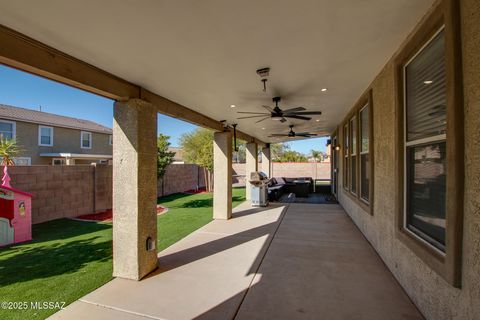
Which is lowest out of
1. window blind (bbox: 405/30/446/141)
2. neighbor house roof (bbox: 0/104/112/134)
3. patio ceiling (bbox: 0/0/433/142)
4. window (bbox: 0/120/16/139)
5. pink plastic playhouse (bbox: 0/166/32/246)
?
pink plastic playhouse (bbox: 0/166/32/246)

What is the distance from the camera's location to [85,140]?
14812 mm

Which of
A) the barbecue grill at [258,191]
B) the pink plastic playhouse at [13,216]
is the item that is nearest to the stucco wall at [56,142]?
the pink plastic playhouse at [13,216]

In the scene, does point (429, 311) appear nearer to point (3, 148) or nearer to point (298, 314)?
point (298, 314)

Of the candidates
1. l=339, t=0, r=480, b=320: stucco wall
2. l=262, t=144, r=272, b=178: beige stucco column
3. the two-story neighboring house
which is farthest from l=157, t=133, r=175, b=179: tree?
l=339, t=0, r=480, b=320: stucco wall

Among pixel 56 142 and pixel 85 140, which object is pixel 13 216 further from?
pixel 85 140

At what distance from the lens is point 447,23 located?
187 cm

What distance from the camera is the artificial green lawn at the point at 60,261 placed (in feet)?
9.50

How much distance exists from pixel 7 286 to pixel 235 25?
4290 millimetres

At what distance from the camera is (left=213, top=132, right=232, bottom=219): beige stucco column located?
6.85 m

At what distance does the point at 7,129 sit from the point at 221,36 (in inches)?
558

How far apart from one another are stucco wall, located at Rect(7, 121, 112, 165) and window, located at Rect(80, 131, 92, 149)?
0.61 ft

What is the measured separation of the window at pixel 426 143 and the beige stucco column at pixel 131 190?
355cm

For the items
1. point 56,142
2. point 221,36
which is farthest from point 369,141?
point 56,142

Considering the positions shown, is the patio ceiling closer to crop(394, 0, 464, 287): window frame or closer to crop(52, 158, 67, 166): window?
crop(394, 0, 464, 287): window frame
